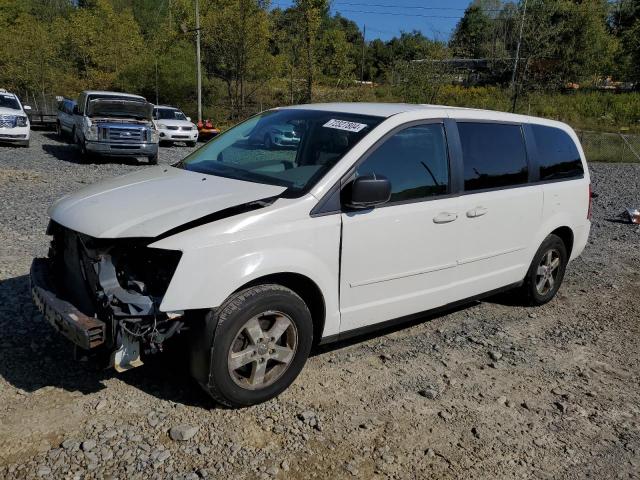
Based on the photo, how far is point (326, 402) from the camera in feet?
12.5

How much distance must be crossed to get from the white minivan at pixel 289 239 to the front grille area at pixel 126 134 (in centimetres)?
1188

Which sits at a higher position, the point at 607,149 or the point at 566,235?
the point at 566,235

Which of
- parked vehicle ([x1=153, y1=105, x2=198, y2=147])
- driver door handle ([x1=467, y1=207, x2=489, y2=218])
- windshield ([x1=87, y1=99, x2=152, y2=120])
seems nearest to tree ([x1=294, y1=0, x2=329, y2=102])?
parked vehicle ([x1=153, y1=105, x2=198, y2=147])

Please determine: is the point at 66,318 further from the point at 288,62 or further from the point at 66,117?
the point at 288,62

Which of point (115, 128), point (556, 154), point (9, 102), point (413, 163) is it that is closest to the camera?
point (413, 163)

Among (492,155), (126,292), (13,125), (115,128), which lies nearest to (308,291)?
(126,292)

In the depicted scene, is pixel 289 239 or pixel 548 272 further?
pixel 548 272

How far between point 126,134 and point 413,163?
13241 mm

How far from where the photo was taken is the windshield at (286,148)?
398cm

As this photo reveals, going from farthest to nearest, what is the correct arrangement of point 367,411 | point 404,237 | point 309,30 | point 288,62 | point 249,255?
→ point 288,62, point 309,30, point 404,237, point 367,411, point 249,255

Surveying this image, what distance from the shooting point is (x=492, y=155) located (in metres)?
4.97

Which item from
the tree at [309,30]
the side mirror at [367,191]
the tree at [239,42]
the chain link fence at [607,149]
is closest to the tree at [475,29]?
the tree at [309,30]

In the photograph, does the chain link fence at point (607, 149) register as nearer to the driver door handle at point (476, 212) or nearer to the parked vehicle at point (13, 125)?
the parked vehicle at point (13, 125)

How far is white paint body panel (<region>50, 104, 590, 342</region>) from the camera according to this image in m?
3.31
